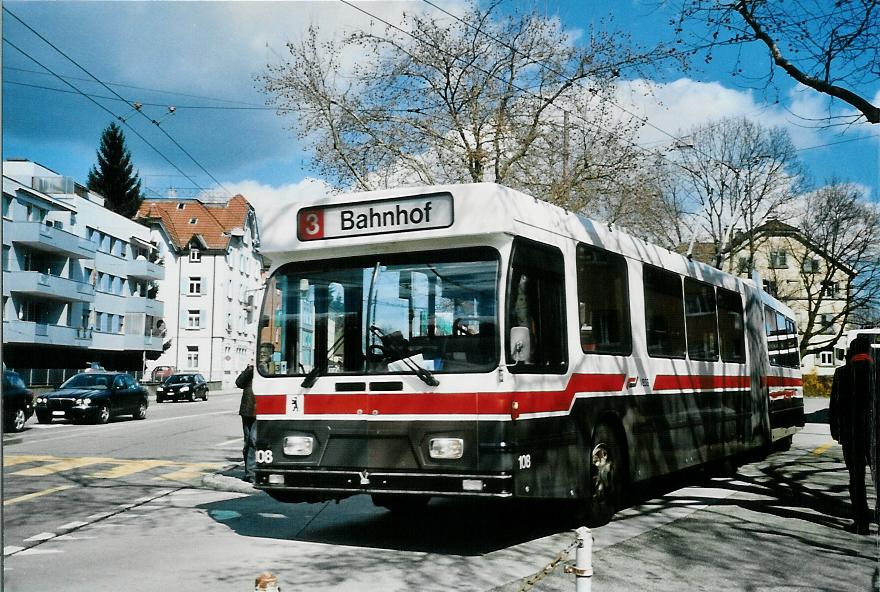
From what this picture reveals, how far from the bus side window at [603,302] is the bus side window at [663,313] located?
0.69 m

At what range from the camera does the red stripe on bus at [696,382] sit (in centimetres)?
1092

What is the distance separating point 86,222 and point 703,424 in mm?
58250

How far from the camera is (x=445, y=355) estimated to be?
7.89 meters

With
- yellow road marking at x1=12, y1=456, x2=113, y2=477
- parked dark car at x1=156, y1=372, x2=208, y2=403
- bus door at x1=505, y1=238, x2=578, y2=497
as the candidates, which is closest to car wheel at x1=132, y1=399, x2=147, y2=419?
yellow road marking at x1=12, y1=456, x2=113, y2=477

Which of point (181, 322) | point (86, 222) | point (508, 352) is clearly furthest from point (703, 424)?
point (181, 322)

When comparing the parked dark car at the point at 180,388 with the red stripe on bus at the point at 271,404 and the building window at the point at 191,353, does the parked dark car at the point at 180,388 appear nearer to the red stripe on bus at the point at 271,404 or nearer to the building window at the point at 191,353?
the building window at the point at 191,353

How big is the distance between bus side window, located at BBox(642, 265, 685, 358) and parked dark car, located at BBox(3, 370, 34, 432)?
19.3 meters

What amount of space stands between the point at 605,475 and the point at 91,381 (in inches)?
1013

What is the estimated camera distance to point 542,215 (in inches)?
339

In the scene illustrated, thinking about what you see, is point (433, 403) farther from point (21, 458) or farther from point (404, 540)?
point (21, 458)

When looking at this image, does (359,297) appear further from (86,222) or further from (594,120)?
(86,222)

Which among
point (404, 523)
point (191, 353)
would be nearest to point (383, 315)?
point (404, 523)

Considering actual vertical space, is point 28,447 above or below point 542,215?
below

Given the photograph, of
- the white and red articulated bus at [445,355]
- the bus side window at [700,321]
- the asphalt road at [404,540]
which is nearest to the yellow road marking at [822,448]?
the asphalt road at [404,540]
